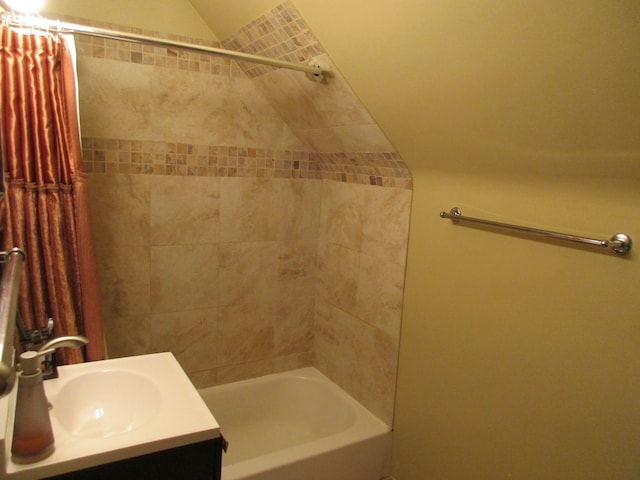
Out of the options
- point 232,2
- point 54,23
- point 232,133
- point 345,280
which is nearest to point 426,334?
point 345,280

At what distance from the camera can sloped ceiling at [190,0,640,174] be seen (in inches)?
41.8

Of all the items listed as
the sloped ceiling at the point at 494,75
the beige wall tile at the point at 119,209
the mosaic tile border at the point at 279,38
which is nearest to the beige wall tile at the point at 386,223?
the sloped ceiling at the point at 494,75

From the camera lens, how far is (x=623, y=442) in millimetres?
1285

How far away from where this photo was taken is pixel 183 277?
2.28 meters

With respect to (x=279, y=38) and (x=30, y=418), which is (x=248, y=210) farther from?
(x=30, y=418)

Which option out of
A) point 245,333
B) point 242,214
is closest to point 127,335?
point 245,333

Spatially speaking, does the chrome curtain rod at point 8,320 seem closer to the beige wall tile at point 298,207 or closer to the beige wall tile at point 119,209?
the beige wall tile at point 119,209

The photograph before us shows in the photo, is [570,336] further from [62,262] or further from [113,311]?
[113,311]

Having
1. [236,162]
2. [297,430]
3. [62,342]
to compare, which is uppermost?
[236,162]

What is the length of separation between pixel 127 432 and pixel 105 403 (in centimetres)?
34

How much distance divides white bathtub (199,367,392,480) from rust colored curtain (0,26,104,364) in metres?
0.87

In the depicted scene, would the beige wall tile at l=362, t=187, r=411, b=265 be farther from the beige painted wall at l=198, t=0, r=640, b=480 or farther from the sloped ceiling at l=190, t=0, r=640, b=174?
the sloped ceiling at l=190, t=0, r=640, b=174

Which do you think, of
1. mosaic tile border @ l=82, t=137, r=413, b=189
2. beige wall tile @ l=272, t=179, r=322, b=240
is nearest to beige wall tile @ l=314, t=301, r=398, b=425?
beige wall tile @ l=272, t=179, r=322, b=240

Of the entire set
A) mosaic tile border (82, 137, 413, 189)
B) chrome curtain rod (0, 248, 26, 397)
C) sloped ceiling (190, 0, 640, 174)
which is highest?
sloped ceiling (190, 0, 640, 174)
